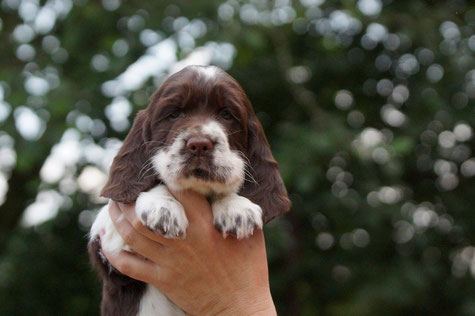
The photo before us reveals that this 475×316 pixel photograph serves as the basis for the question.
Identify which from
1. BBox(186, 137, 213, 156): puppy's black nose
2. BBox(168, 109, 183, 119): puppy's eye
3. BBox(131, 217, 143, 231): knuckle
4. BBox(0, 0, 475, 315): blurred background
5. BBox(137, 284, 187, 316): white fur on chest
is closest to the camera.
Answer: BBox(186, 137, 213, 156): puppy's black nose

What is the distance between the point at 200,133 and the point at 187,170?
0.24 meters

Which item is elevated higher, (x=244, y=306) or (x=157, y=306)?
(x=244, y=306)

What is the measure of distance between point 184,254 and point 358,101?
5492 millimetres

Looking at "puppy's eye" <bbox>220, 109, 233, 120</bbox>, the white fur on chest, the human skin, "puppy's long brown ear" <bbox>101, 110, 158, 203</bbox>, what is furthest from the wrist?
"puppy's eye" <bbox>220, 109, 233, 120</bbox>

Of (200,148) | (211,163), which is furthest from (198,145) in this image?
(211,163)

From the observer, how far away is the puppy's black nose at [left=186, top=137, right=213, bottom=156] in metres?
3.34

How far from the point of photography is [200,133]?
3432mm

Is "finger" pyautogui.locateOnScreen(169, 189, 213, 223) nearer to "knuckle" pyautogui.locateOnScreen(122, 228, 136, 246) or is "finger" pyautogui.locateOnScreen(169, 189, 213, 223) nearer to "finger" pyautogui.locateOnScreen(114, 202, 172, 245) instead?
"finger" pyautogui.locateOnScreen(114, 202, 172, 245)

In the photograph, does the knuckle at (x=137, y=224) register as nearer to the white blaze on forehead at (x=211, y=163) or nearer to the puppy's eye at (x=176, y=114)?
the white blaze on forehead at (x=211, y=163)

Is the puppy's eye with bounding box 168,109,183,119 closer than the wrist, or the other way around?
the wrist

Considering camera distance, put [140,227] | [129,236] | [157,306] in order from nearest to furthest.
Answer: [140,227] < [129,236] < [157,306]

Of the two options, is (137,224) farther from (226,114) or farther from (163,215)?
(226,114)

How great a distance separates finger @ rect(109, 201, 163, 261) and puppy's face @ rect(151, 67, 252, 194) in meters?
0.38

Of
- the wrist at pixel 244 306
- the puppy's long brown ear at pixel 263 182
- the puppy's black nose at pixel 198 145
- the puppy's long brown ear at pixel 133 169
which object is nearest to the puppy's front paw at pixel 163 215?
the puppy's long brown ear at pixel 133 169
